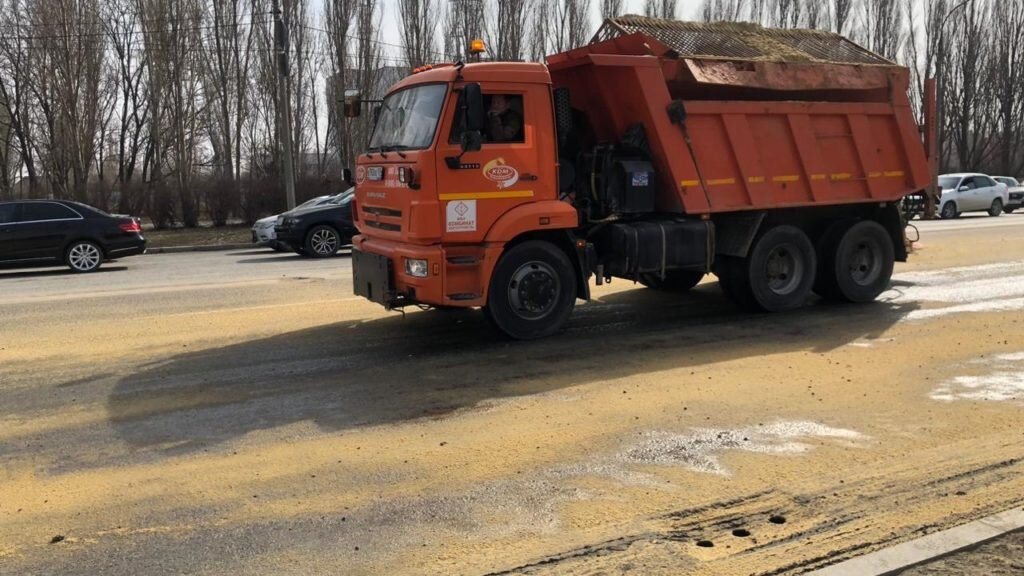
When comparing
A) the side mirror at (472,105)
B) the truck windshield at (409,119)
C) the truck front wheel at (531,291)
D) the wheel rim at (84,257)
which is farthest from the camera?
the wheel rim at (84,257)

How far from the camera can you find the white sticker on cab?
304 inches

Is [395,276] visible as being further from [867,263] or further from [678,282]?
[867,263]

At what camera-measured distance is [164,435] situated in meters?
5.61

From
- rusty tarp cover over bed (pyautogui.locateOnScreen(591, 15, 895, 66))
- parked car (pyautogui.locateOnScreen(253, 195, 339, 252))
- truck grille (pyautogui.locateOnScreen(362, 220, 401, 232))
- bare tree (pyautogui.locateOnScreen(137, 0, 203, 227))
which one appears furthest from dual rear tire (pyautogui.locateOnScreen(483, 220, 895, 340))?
bare tree (pyautogui.locateOnScreen(137, 0, 203, 227))

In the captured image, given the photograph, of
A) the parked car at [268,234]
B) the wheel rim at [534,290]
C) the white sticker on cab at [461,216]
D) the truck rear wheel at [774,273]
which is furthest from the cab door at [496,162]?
the parked car at [268,234]

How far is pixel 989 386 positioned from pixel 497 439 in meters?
4.04

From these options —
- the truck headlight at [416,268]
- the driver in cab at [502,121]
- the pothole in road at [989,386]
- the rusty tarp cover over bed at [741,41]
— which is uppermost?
the rusty tarp cover over bed at [741,41]

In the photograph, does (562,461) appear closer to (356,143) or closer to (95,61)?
(356,143)

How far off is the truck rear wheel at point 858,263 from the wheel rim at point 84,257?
14044 mm

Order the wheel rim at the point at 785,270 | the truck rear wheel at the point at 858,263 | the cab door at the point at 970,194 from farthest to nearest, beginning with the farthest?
the cab door at the point at 970,194, the truck rear wheel at the point at 858,263, the wheel rim at the point at 785,270

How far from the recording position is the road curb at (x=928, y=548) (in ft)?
11.6

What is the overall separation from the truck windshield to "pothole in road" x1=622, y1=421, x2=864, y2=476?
3815 mm

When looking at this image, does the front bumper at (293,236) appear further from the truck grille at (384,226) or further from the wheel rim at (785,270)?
the wheel rim at (785,270)

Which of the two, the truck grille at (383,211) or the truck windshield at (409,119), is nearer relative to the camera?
the truck windshield at (409,119)
